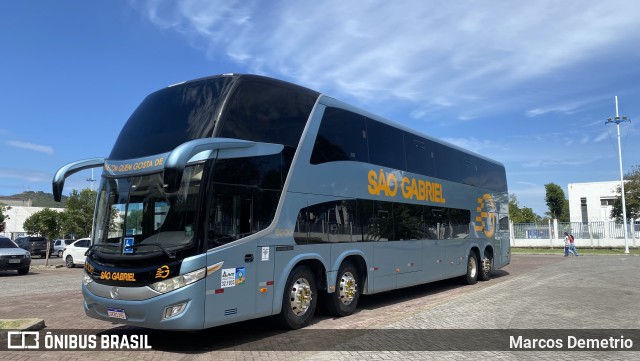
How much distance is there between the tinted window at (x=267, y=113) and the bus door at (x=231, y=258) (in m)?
0.95

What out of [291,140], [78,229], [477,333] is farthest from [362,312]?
[78,229]

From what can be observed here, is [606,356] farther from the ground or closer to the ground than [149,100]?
closer to the ground

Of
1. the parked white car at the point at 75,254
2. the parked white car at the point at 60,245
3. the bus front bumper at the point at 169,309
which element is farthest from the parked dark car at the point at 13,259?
the parked white car at the point at 60,245

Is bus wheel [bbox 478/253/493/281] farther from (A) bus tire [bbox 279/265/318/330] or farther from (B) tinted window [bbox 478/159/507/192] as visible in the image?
(A) bus tire [bbox 279/265/318/330]

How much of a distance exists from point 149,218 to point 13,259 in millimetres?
17024

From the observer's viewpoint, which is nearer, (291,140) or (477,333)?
(477,333)

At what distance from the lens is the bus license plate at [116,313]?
686 centimetres

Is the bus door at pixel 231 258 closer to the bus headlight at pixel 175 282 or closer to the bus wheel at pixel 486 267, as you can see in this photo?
the bus headlight at pixel 175 282

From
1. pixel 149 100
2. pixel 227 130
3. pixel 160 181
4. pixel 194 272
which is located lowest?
pixel 194 272

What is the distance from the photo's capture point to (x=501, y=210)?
1855 cm

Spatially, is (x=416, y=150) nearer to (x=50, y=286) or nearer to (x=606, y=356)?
(x=606, y=356)

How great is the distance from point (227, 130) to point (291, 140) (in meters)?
1.51

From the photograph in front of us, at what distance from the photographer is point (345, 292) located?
31.5 ft

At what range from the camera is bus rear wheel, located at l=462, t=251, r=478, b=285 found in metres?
15.7
